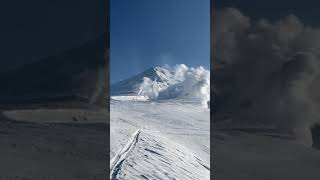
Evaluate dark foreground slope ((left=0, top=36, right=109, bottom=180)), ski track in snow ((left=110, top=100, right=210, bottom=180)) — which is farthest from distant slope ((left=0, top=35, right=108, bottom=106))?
ski track in snow ((left=110, top=100, right=210, bottom=180))

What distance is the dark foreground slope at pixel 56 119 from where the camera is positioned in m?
3.76

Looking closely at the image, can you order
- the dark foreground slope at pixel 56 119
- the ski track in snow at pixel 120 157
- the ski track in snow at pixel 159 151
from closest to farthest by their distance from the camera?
1. the dark foreground slope at pixel 56 119
2. the ski track in snow at pixel 120 157
3. the ski track in snow at pixel 159 151

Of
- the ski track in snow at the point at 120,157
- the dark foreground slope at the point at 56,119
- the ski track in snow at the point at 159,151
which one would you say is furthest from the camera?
the ski track in snow at the point at 159,151

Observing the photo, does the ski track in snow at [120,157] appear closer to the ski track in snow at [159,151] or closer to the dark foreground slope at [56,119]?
the ski track in snow at [159,151]

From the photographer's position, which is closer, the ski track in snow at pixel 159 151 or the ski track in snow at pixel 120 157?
the ski track in snow at pixel 120 157

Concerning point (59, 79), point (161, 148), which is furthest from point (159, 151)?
point (59, 79)

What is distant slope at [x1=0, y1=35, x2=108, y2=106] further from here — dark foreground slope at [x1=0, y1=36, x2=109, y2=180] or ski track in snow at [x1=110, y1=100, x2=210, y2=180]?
ski track in snow at [x1=110, y1=100, x2=210, y2=180]

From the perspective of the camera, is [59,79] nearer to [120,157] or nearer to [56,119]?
[56,119]

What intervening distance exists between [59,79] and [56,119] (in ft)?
1.68

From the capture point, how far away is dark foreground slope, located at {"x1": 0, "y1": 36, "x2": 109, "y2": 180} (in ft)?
12.3

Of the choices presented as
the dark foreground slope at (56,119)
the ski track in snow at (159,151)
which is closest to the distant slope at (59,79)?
the dark foreground slope at (56,119)

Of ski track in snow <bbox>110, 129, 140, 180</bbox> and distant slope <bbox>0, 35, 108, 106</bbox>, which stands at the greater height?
distant slope <bbox>0, 35, 108, 106</bbox>

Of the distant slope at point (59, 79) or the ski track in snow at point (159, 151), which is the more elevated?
the distant slope at point (59, 79)

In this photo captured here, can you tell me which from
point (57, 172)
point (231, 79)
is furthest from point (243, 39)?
point (57, 172)
